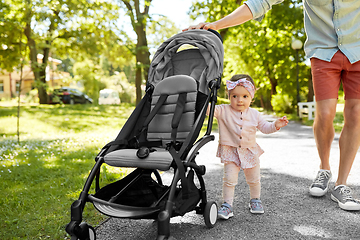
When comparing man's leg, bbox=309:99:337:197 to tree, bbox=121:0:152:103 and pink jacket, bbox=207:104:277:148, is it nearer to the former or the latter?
pink jacket, bbox=207:104:277:148

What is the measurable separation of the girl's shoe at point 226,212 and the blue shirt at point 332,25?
5.63 ft

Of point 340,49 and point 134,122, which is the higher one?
point 340,49

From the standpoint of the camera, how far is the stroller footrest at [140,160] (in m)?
2.18

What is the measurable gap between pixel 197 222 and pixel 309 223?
0.93 metres

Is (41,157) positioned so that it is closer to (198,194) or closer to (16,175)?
(16,175)

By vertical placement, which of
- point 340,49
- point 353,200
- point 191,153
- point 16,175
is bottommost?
point 16,175

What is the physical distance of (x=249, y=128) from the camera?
287cm

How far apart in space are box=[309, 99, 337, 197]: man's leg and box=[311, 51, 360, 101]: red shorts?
0.09 metres

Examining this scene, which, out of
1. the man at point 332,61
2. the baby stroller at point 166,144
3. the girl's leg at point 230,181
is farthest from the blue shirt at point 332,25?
the girl's leg at point 230,181

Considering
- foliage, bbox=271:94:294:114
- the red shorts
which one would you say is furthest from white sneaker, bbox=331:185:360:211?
foliage, bbox=271:94:294:114

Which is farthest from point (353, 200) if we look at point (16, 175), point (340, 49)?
point (16, 175)

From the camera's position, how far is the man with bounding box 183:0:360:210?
9.93 feet

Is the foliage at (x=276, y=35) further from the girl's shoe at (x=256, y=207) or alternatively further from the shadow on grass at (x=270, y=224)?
the girl's shoe at (x=256, y=207)

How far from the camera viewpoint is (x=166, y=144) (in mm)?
2555
